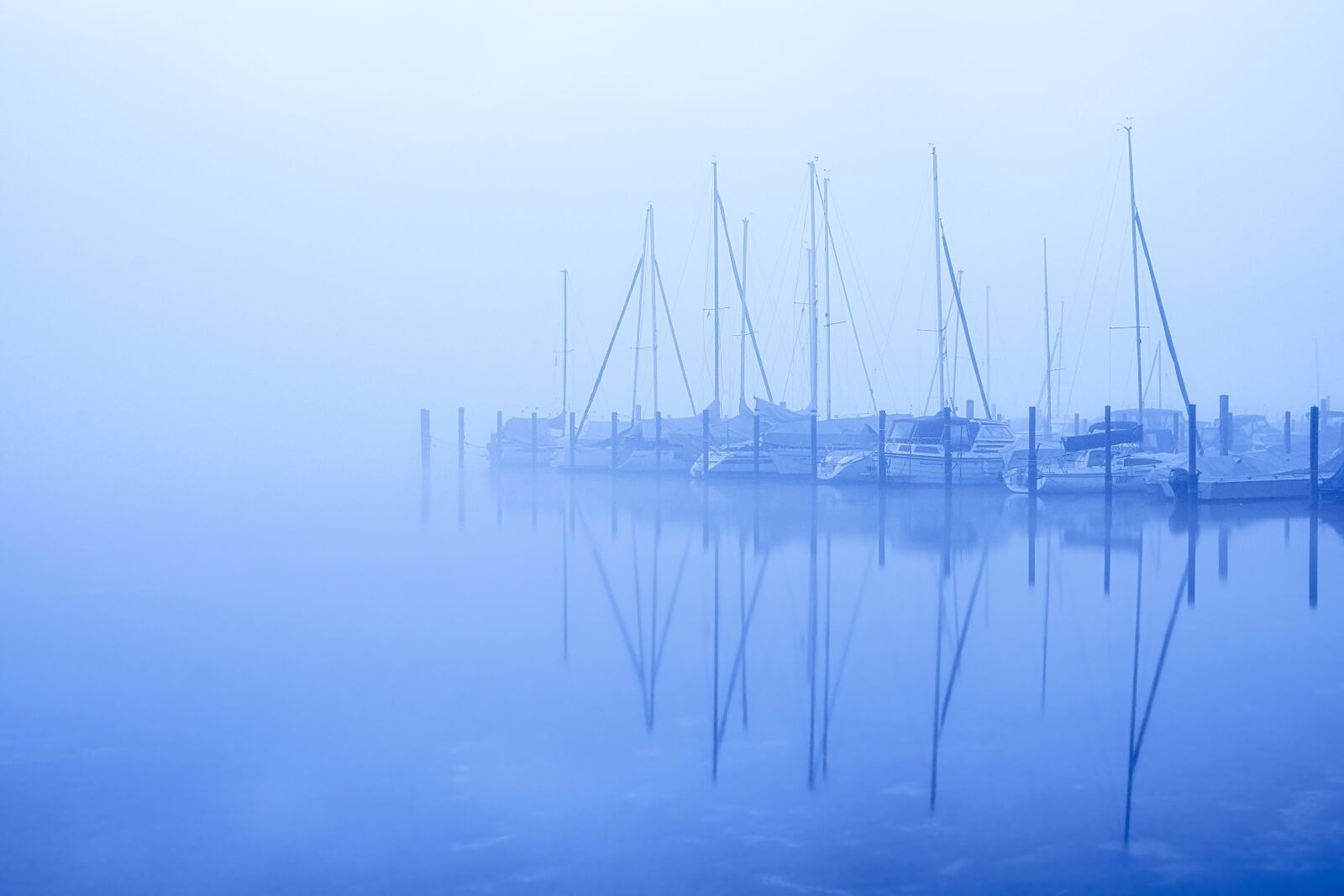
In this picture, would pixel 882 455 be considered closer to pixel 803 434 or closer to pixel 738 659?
pixel 803 434

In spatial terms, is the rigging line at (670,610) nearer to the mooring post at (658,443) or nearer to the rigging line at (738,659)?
the rigging line at (738,659)

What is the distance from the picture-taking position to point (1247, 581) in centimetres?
1577

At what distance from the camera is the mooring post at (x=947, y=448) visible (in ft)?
106

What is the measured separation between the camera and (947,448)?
32.4m

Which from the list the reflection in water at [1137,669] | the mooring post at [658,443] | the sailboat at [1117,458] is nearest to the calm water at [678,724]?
the reflection in water at [1137,669]

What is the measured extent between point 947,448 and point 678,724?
2503 cm

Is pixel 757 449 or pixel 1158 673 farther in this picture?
pixel 757 449

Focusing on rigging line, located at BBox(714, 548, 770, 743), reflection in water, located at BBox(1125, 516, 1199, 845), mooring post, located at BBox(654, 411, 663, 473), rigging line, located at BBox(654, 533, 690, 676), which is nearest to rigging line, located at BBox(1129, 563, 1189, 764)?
reflection in water, located at BBox(1125, 516, 1199, 845)

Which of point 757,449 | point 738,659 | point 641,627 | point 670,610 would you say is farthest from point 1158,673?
point 757,449

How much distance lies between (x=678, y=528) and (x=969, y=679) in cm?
1417

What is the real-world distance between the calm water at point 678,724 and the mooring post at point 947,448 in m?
13.7

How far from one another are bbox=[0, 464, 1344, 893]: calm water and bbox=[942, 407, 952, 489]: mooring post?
538 inches

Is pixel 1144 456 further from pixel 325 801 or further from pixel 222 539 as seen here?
pixel 325 801

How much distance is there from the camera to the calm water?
589cm
